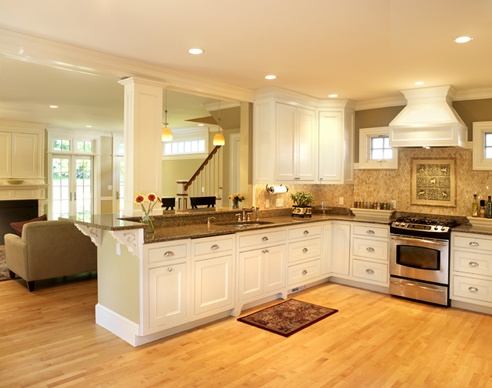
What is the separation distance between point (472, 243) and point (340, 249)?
167 cm

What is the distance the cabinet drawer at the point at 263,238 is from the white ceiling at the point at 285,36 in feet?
6.02

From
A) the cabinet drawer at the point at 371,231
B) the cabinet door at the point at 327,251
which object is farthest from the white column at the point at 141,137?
the cabinet drawer at the point at 371,231

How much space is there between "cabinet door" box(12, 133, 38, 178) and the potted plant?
6.75 metres

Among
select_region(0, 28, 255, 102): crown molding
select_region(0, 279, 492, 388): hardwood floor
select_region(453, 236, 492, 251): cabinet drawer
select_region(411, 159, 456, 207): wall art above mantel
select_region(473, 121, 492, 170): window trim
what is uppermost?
select_region(0, 28, 255, 102): crown molding

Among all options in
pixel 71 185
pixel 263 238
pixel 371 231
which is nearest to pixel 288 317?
pixel 263 238

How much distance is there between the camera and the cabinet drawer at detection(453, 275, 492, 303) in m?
4.43

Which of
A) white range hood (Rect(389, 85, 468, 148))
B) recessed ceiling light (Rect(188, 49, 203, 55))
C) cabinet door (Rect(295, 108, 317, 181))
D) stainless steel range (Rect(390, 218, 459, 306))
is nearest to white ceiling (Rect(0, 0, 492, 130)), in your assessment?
recessed ceiling light (Rect(188, 49, 203, 55))

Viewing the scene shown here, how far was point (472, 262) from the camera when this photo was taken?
4.52 m

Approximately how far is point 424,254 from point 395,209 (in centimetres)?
110

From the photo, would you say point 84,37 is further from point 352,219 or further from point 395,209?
point 395,209

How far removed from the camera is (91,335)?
3.67 m

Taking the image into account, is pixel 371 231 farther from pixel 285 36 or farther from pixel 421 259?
pixel 285 36

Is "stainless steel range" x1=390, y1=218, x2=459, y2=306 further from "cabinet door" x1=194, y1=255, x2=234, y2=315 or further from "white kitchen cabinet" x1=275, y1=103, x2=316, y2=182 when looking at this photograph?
"cabinet door" x1=194, y1=255, x2=234, y2=315

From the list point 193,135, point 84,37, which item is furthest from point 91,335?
point 193,135
